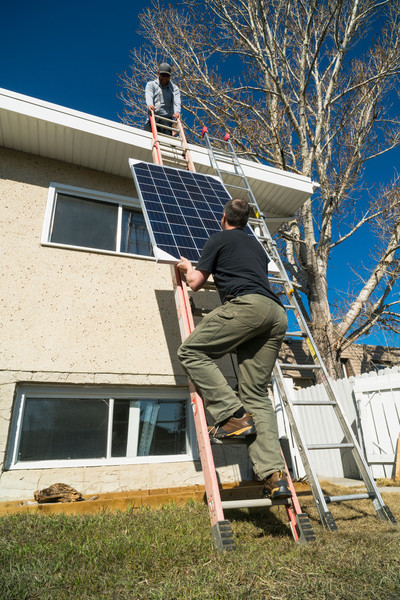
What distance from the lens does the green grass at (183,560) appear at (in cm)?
190

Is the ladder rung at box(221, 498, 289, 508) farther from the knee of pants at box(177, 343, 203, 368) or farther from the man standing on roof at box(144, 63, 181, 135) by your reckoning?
the man standing on roof at box(144, 63, 181, 135)

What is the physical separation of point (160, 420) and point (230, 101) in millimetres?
13304

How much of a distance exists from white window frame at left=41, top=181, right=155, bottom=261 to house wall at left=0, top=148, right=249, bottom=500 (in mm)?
68

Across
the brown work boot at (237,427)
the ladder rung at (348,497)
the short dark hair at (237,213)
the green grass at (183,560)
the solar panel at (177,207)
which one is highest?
the solar panel at (177,207)

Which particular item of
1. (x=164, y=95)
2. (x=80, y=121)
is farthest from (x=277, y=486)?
(x=164, y=95)

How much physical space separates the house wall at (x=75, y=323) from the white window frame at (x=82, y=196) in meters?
0.07

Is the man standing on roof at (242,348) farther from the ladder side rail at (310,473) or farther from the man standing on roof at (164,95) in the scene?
the man standing on roof at (164,95)

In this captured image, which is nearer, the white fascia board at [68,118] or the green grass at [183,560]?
the green grass at [183,560]

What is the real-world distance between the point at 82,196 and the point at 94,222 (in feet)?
1.58

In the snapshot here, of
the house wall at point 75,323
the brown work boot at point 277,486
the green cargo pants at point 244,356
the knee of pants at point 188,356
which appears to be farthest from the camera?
the house wall at point 75,323

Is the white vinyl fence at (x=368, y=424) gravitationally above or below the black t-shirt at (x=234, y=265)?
below

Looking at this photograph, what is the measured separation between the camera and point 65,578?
2076 millimetres

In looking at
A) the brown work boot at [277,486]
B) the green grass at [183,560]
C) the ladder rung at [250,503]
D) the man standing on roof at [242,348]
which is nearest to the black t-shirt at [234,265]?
the man standing on roof at [242,348]

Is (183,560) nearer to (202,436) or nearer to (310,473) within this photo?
(202,436)
